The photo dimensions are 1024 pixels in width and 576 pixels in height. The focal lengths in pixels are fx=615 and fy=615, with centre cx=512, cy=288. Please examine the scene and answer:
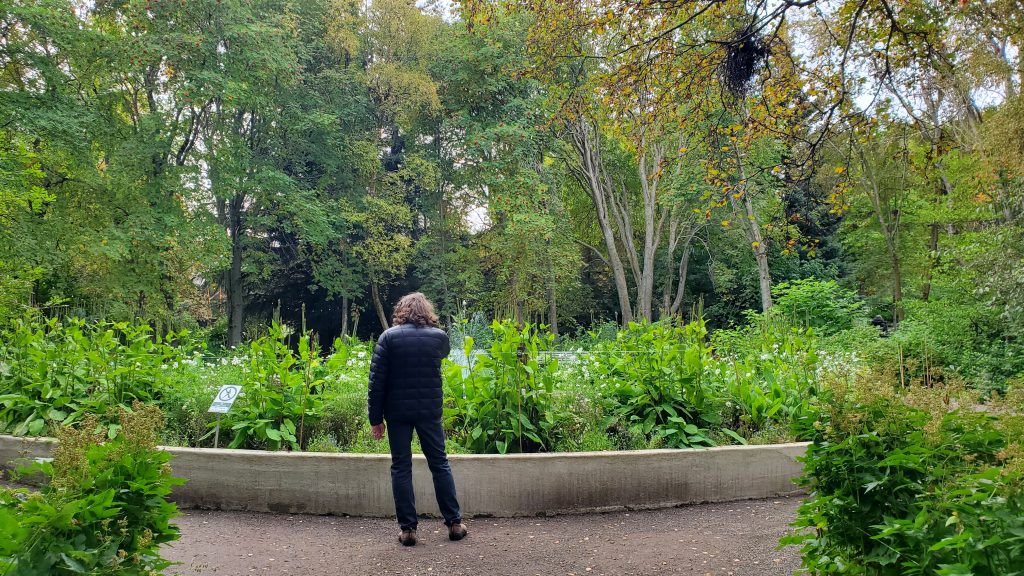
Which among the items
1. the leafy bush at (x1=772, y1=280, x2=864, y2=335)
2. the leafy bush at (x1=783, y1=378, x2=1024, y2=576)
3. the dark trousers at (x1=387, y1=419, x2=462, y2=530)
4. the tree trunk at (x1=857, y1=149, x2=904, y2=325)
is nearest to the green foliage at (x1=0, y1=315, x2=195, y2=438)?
the dark trousers at (x1=387, y1=419, x2=462, y2=530)

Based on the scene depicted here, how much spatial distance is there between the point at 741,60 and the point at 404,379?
3995 millimetres

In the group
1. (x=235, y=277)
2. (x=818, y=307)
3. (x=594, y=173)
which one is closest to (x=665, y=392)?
(x=818, y=307)

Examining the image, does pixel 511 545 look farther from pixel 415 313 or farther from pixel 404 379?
pixel 415 313

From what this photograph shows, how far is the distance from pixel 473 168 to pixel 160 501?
75.6 ft

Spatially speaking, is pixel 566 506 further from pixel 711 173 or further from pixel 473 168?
pixel 473 168

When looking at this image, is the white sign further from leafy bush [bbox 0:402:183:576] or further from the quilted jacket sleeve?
leafy bush [bbox 0:402:183:576]

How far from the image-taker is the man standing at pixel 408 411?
421 cm

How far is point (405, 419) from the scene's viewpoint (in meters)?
4.20

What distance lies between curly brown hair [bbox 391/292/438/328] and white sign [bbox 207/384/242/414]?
178cm

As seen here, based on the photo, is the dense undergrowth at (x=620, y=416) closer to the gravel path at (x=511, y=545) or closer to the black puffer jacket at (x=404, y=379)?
the gravel path at (x=511, y=545)

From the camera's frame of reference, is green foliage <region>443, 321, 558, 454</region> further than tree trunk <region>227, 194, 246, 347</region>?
No

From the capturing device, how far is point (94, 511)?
80.7 inches

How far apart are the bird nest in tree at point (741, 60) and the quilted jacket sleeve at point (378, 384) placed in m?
3.81

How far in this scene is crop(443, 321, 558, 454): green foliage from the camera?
17.1 feet
